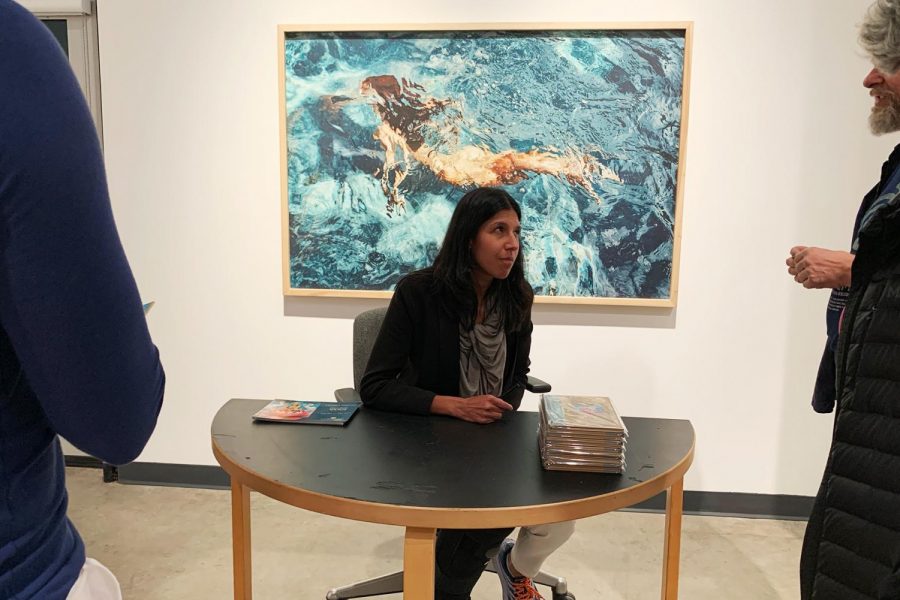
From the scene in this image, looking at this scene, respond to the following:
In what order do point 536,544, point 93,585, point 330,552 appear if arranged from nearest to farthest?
point 93,585, point 536,544, point 330,552

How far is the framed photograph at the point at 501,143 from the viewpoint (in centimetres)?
297

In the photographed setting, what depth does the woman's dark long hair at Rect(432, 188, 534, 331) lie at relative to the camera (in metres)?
2.12

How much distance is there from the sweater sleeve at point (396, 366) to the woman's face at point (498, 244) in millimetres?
260

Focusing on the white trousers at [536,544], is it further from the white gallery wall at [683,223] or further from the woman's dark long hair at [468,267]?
the white gallery wall at [683,223]

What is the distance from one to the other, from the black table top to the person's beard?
0.91 meters

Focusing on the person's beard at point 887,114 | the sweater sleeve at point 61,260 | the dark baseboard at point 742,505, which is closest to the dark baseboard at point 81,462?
the dark baseboard at point 742,505

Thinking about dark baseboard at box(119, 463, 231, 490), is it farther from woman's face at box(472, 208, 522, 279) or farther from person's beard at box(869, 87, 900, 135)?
person's beard at box(869, 87, 900, 135)

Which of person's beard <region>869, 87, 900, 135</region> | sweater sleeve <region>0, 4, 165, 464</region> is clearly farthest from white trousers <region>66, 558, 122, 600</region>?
person's beard <region>869, 87, 900, 135</region>

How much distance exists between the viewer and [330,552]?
2.77m

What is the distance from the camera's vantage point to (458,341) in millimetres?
2135

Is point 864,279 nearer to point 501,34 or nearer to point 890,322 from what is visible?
point 890,322

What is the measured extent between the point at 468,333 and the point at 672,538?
2.80 feet

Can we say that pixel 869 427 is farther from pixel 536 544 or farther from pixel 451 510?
pixel 536 544

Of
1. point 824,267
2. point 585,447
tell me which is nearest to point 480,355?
point 585,447
